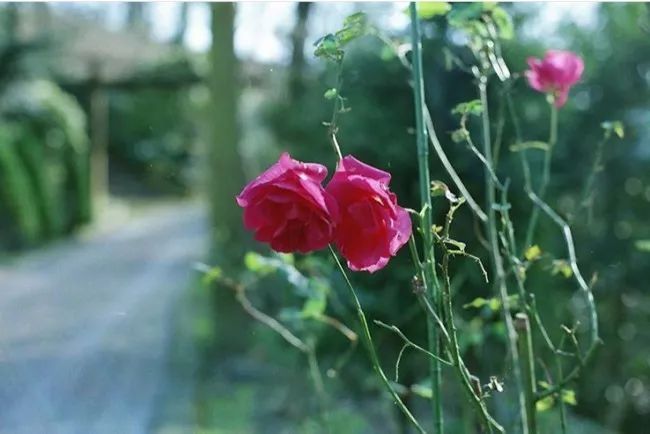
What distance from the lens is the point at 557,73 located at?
4.67 feet

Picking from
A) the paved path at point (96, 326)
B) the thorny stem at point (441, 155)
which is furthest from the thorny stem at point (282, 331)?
the paved path at point (96, 326)

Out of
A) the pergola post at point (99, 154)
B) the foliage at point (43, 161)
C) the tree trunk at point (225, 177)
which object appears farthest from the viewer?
the pergola post at point (99, 154)

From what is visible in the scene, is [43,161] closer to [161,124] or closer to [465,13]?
Result: [161,124]

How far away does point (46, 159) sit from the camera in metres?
7.99

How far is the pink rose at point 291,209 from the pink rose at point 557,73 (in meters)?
0.68

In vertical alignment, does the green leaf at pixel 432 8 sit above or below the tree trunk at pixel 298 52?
above

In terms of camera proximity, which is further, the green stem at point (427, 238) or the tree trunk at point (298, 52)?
the tree trunk at point (298, 52)

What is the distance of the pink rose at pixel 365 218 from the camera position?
87cm

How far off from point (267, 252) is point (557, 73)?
5.49 feet

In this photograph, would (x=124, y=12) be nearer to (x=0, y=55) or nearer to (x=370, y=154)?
(x=370, y=154)

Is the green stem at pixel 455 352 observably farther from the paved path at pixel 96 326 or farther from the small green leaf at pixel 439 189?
the paved path at pixel 96 326

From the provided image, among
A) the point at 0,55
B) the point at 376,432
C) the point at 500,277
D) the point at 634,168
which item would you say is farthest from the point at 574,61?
the point at 0,55

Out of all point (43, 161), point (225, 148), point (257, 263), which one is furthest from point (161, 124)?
point (257, 263)

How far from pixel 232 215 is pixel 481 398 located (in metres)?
3.28
